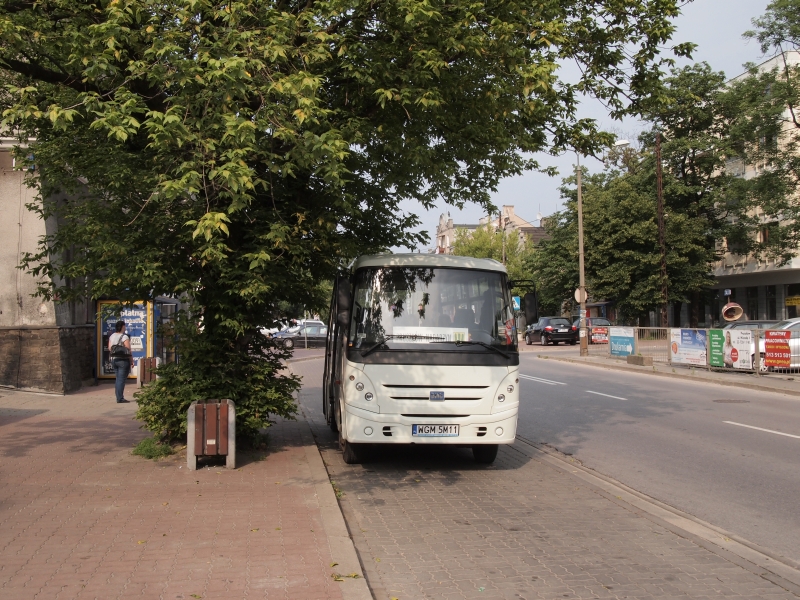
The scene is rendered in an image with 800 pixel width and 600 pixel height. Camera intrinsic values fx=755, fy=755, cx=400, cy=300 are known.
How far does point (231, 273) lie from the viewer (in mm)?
8406

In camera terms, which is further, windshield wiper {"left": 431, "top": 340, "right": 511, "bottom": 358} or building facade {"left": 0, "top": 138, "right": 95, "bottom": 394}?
building facade {"left": 0, "top": 138, "right": 95, "bottom": 394}

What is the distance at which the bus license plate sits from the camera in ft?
27.7

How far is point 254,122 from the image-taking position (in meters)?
7.16

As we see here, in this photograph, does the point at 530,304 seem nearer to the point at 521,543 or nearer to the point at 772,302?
the point at 521,543

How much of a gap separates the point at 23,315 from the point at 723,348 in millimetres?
19099

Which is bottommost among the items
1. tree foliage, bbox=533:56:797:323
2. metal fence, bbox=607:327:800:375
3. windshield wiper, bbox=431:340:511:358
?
metal fence, bbox=607:327:800:375

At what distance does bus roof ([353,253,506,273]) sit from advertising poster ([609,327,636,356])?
70.3 ft

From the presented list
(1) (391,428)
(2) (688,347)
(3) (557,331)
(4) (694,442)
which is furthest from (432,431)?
(3) (557,331)

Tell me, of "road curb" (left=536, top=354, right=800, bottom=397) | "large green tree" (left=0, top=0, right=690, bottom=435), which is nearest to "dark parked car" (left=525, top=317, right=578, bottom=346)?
"road curb" (left=536, top=354, right=800, bottom=397)

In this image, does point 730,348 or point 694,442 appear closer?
point 694,442

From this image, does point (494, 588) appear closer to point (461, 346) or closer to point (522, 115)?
point (461, 346)

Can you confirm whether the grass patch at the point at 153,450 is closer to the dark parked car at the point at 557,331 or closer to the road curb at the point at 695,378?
the road curb at the point at 695,378

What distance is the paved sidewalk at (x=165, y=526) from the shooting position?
4.84m

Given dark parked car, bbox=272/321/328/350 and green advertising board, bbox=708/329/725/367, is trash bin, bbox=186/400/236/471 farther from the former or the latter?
dark parked car, bbox=272/321/328/350
